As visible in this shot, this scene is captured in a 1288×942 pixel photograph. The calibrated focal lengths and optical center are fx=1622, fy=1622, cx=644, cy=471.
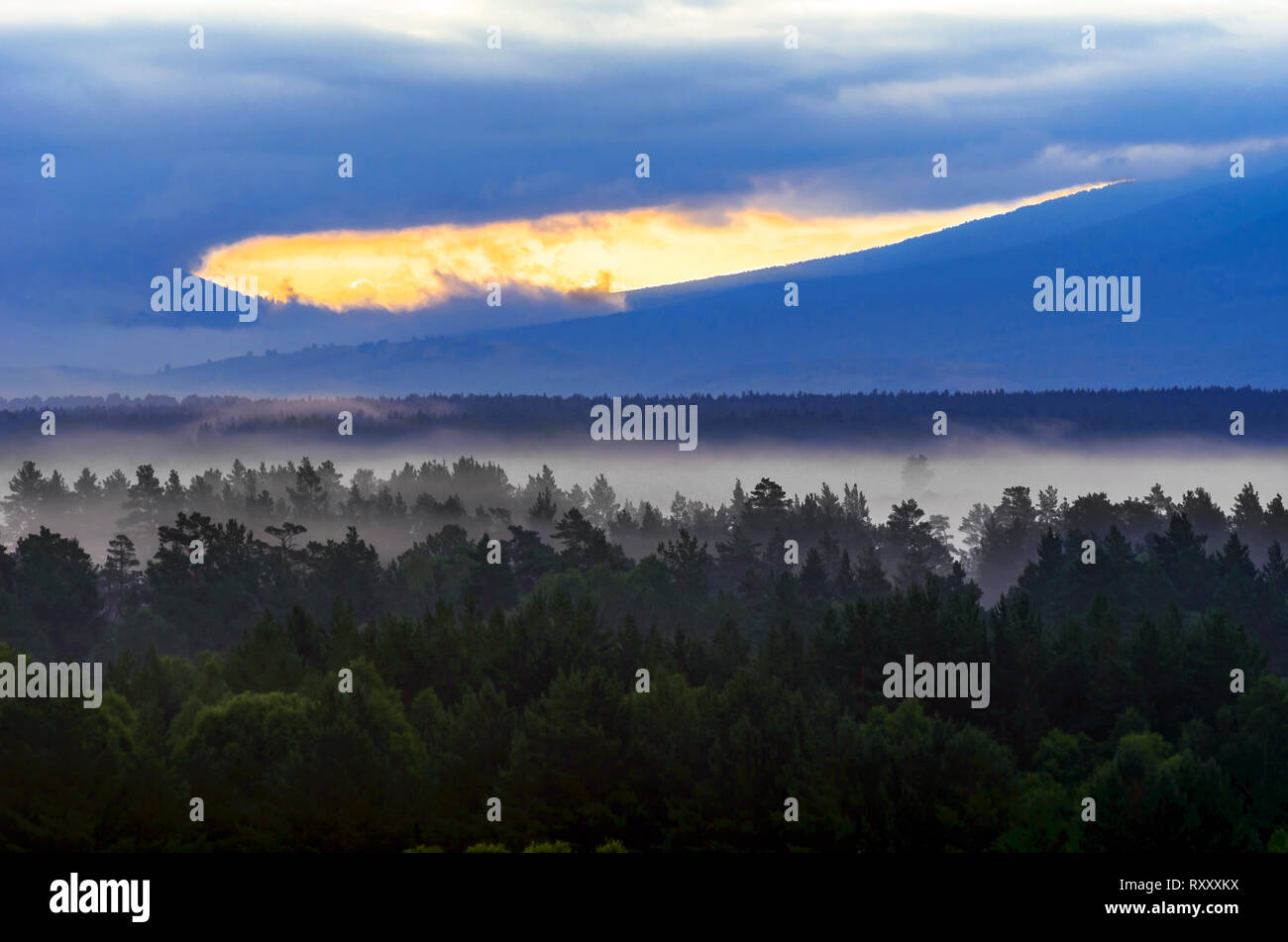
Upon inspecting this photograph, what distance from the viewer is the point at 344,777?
105312 mm

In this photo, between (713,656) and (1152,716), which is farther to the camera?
(713,656)

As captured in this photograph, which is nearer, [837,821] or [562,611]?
[837,821]

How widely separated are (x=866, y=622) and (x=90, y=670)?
64.1m

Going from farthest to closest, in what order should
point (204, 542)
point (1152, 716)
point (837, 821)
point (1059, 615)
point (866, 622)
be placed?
point (204, 542) < point (1059, 615) < point (866, 622) < point (1152, 716) < point (837, 821)

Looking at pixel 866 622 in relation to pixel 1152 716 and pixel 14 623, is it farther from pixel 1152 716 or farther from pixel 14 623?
pixel 14 623

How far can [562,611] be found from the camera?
435 ft

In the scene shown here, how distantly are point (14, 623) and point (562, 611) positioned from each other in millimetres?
81513
